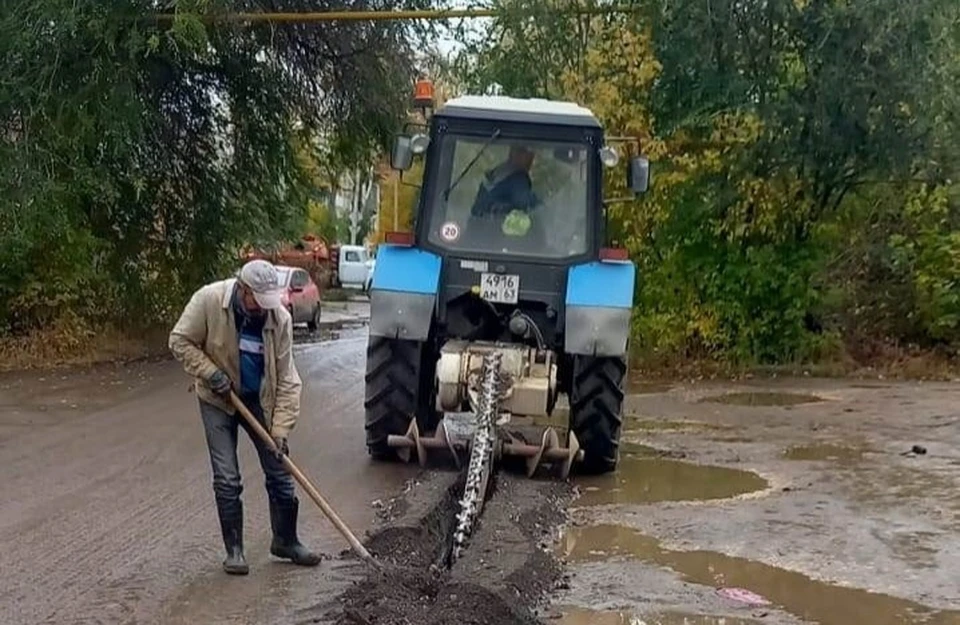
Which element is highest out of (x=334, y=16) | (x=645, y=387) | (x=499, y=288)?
(x=334, y=16)

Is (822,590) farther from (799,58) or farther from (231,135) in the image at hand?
(231,135)

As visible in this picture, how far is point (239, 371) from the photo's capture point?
772 centimetres

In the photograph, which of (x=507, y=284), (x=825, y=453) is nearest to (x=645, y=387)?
(x=825, y=453)

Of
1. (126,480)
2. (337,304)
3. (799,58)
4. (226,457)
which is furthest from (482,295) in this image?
(337,304)

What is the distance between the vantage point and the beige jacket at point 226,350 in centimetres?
758

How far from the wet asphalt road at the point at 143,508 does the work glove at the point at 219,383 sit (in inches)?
38.9

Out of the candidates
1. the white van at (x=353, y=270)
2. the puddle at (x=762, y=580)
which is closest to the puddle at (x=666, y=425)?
the puddle at (x=762, y=580)

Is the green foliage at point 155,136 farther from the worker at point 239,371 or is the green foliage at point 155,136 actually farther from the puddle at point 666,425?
the worker at point 239,371

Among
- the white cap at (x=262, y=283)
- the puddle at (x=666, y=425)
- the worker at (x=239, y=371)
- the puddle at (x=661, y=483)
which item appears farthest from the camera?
the puddle at (x=666, y=425)

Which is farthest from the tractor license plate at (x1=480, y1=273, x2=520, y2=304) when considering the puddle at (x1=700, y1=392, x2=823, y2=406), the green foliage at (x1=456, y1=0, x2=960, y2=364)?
the green foliage at (x1=456, y1=0, x2=960, y2=364)

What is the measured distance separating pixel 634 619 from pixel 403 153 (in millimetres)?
5371

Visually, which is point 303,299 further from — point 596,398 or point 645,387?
point 596,398

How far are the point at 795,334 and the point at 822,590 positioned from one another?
12941mm

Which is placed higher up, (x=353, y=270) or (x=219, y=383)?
(x=219, y=383)
